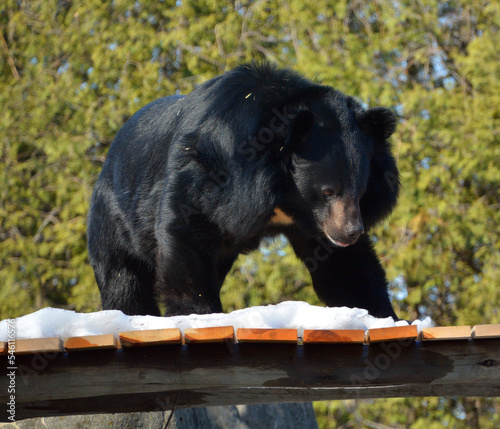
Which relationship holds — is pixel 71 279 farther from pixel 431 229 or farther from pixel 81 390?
pixel 81 390

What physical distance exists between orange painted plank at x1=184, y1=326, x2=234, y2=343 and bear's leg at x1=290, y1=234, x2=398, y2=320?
54.6 inches

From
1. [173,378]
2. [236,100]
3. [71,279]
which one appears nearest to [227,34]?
[71,279]

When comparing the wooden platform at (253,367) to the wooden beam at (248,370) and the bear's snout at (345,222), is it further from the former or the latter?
the bear's snout at (345,222)

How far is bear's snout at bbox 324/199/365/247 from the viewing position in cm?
342

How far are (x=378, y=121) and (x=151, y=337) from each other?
1758 mm

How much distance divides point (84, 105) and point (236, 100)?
15.4 ft

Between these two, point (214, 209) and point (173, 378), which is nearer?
point (173, 378)

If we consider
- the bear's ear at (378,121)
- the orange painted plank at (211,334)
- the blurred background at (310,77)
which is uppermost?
the bear's ear at (378,121)

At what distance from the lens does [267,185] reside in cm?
358

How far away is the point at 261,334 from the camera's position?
2.46 m

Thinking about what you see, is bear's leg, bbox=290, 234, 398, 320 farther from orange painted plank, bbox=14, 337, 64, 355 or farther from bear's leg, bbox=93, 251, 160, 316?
orange painted plank, bbox=14, 337, 64, 355

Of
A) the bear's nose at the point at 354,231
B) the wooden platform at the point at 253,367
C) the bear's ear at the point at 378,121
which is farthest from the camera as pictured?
the bear's ear at the point at 378,121


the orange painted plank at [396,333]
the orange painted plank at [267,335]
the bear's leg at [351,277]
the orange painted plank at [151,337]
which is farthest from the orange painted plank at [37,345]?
the bear's leg at [351,277]

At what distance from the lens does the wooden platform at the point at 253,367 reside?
2.53 m
